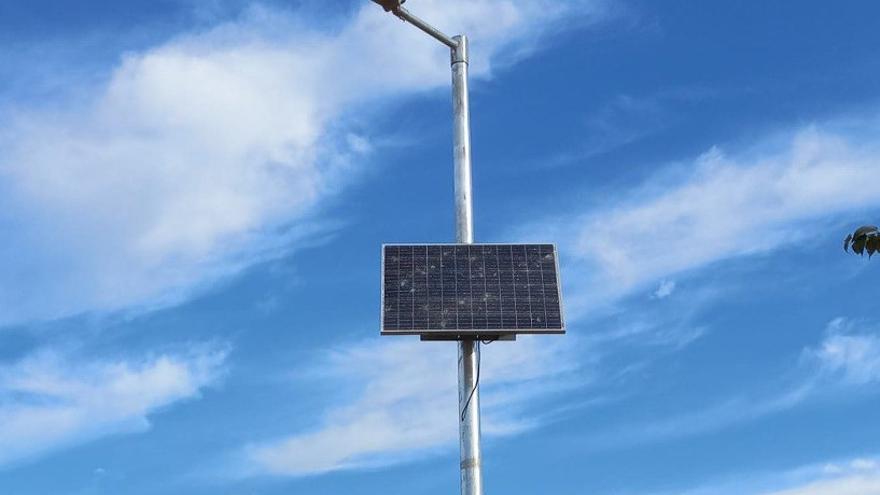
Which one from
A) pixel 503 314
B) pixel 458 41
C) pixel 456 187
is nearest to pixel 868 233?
pixel 503 314

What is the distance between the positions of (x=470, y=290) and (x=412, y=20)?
3.75 m

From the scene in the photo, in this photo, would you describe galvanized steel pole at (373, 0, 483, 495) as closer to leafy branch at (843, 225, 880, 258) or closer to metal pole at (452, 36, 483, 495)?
metal pole at (452, 36, 483, 495)

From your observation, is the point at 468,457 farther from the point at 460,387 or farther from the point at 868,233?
the point at 868,233

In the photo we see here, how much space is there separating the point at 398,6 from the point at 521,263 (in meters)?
3.72

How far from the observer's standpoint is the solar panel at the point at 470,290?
13.1 metres

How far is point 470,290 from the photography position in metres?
13.4

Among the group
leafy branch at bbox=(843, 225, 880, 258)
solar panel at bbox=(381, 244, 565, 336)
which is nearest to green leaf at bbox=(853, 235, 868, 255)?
leafy branch at bbox=(843, 225, 880, 258)

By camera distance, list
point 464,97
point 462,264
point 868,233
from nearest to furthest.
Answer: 1. point 868,233
2. point 462,264
3. point 464,97

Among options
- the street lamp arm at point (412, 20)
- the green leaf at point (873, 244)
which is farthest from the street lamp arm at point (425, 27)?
the green leaf at point (873, 244)

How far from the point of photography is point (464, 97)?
14562 millimetres

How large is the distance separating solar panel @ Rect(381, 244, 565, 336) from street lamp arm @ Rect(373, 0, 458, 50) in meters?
2.94

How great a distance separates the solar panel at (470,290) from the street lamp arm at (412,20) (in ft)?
9.66

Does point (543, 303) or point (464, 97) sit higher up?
point (464, 97)

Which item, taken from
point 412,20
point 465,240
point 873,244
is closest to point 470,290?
point 465,240
